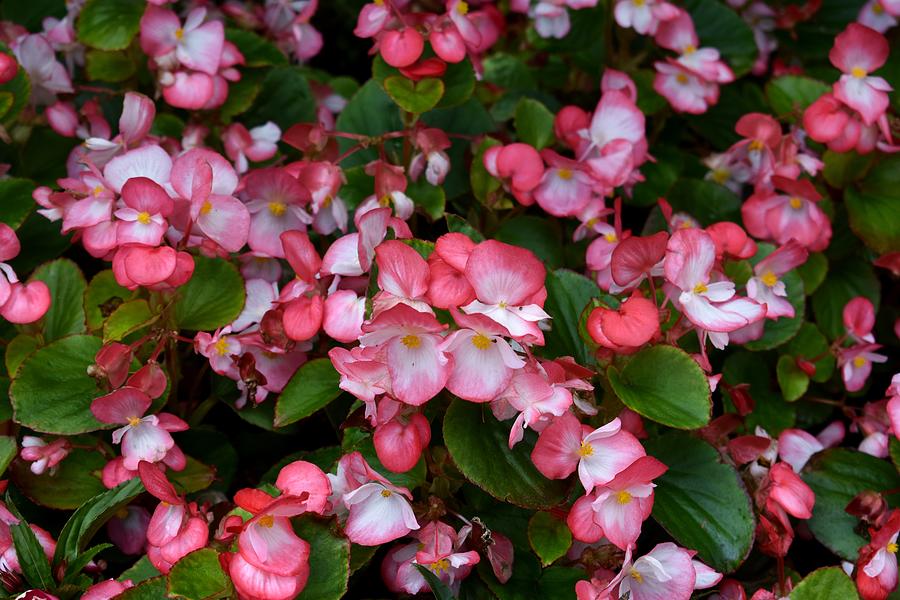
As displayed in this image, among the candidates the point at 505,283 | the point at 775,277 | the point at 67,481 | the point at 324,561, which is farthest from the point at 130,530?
the point at 775,277

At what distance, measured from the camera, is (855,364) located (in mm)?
1144

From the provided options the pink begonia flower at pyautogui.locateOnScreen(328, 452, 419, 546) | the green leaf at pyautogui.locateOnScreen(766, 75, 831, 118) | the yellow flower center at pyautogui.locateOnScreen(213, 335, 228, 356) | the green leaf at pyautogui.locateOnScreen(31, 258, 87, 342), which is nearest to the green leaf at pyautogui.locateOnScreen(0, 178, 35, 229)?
the green leaf at pyautogui.locateOnScreen(31, 258, 87, 342)

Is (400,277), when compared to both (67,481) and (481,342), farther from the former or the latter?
(67,481)

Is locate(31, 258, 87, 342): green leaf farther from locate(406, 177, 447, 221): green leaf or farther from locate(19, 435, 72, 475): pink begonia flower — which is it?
locate(406, 177, 447, 221): green leaf

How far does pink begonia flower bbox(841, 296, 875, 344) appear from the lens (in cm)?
112

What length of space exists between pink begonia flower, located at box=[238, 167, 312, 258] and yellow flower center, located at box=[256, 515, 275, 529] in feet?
1.26

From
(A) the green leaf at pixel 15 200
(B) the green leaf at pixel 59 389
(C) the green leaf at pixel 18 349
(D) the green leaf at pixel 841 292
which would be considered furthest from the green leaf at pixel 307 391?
(D) the green leaf at pixel 841 292

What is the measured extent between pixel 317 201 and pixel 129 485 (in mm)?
367

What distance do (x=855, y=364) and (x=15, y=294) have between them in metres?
0.97

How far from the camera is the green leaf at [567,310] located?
2.92 ft

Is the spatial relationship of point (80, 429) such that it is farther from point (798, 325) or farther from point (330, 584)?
point (798, 325)

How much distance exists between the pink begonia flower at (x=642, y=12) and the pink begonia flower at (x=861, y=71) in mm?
230

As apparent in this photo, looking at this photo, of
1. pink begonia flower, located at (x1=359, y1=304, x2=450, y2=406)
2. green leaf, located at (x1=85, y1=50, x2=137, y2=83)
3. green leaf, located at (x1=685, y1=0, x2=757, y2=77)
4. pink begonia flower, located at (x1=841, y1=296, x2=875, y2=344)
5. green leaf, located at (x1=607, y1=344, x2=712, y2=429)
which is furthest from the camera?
green leaf, located at (x1=685, y1=0, x2=757, y2=77)

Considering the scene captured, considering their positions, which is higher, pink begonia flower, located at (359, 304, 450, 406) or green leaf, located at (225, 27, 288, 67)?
pink begonia flower, located at (359, 304, 450, 406)
